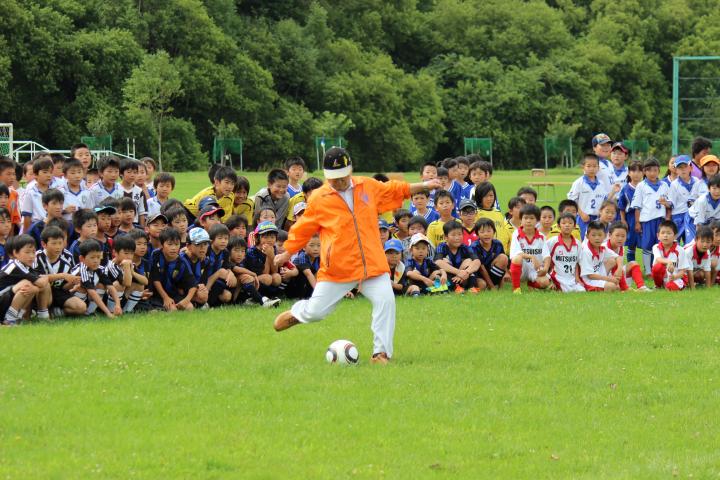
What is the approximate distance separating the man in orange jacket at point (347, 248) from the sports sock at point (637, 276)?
5772 millimetres

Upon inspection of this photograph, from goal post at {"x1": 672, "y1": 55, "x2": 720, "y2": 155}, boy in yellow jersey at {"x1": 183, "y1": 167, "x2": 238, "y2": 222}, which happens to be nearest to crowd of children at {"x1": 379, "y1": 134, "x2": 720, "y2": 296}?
boy in yellow jersey at {"x1": 183, "y1": 167, "x2": 238, "y2": 222}

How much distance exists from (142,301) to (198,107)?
5247cm

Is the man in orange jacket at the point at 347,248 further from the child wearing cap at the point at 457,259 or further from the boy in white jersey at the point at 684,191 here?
the boy in white jersey at the point at 684,191

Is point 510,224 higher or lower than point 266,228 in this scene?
lower

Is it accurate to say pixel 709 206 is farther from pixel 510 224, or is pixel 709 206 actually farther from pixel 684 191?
pixel 510 224

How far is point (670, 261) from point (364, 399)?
294 inches

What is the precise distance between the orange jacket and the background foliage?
154ft

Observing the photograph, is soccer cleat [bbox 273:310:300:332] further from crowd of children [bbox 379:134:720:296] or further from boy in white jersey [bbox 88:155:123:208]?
boy in white jersey [bbox 88:155:123:208]

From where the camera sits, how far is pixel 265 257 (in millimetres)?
13148

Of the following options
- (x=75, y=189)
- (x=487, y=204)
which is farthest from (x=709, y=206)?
(x=75, y=189)

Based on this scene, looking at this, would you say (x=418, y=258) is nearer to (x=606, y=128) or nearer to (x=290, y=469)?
(x=290, y=469)

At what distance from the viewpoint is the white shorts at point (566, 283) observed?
14164 millimetres

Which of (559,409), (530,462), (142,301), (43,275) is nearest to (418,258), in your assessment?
(142,301)

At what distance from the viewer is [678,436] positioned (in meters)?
7.17
